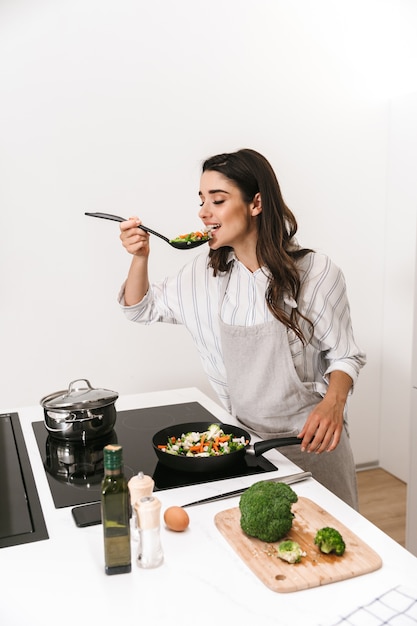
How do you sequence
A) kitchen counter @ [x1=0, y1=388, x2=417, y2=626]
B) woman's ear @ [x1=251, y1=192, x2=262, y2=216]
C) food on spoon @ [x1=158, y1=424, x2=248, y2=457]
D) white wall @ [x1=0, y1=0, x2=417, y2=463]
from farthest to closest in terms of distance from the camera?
white wall @ [x1=0, y1=0, x2=417, y2=463], woman's ear @ [x1=251, y1=192, x2=262, y2=216], food on spoon @ [x1=158, y1=424, x2=248, y2=457], kitchen counter @ [x1=0, y1=388, x2=417, y2=626]

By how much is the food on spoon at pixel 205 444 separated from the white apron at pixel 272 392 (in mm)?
205

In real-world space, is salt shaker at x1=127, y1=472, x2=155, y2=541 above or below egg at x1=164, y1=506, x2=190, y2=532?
above

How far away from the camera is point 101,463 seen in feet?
4.92

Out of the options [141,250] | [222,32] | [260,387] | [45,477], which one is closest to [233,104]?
[222,32]

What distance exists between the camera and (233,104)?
302 centimetres

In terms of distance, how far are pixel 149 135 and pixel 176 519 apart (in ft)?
7.06

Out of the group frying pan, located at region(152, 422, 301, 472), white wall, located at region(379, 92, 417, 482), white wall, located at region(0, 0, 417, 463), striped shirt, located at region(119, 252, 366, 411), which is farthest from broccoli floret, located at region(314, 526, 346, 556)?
white wall, located at region(379, 92, 417, 482)

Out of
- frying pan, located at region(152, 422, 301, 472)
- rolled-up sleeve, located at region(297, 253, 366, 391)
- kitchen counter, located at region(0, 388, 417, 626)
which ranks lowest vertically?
kitchen counter, located at region(0, 388, 417, 626)

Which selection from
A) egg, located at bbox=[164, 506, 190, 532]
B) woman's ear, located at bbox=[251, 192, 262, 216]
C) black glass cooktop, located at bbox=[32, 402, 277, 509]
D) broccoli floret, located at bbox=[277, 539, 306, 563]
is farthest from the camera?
woman's ear, located at bbox=[251, 192, 262, 216]

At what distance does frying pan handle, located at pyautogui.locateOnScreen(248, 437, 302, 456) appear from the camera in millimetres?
1410

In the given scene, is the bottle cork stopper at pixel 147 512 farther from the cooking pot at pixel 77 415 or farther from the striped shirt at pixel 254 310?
the striped shirt at pixel 254 310

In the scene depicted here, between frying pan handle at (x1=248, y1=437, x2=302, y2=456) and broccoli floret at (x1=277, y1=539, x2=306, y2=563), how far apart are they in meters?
0.38

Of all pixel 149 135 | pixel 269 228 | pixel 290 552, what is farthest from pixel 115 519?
pixel 149 135

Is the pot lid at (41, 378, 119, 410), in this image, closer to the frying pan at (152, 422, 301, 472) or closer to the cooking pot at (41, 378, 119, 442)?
the cooking pot at (41, 378, 119, 442)
